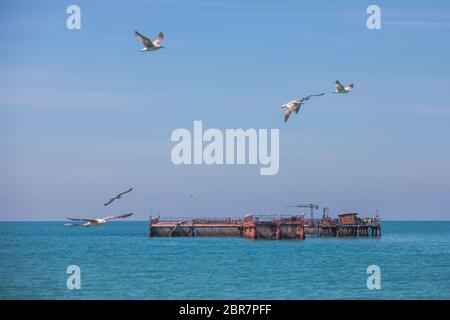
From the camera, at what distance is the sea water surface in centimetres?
5769

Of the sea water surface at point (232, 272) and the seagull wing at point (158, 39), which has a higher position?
the seagull wing at point (158, 39)

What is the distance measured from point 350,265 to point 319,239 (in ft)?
152

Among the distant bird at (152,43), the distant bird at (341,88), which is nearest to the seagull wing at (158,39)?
the distant bird at (152,43)

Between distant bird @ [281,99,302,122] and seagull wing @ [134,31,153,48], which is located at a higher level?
seagull wing @ [134,31,153,48]

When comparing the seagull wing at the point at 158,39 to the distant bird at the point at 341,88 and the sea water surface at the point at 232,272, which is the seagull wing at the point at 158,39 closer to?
the distant bird at the point at 341,88

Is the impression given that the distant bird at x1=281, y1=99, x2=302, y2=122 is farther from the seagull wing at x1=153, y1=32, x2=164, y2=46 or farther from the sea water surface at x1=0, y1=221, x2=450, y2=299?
the sea water surface at x1=0, y1=221, x2=450, y2=299

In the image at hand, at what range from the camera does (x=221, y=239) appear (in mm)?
132625

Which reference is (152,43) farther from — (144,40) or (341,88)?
(341,88)

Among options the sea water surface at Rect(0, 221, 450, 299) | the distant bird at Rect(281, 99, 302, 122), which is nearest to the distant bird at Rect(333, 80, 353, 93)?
the distant bird at Rect(281, 99, 302, 122)

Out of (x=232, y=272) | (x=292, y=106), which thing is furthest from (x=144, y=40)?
(x=232, y=272)

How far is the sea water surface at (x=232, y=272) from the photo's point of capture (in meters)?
57.7

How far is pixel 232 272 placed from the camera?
242 ft

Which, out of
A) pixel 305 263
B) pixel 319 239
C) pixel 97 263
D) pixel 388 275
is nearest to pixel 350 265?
pixel 305 263
